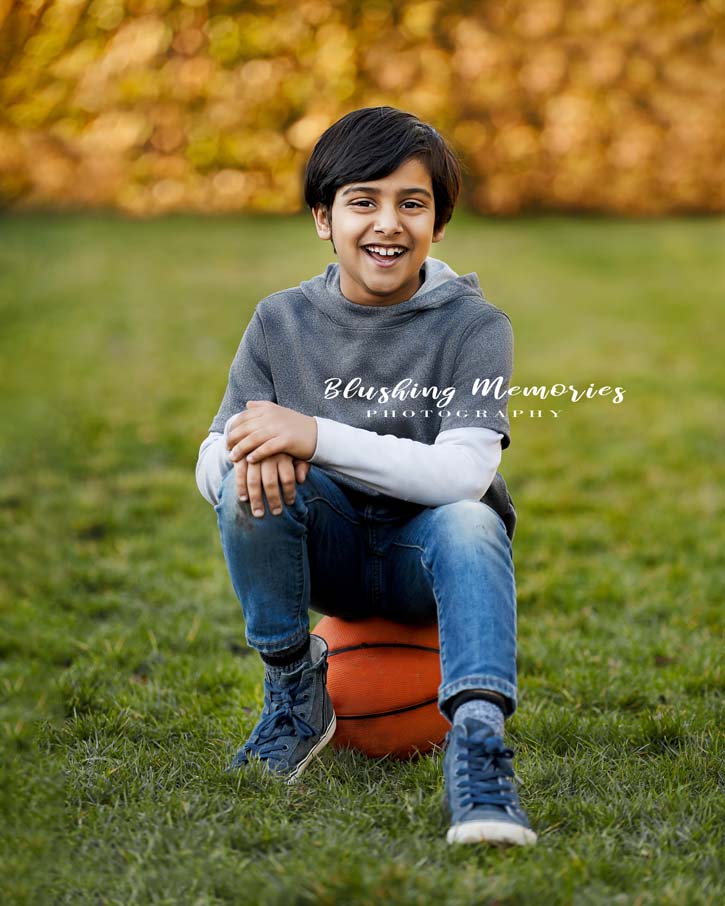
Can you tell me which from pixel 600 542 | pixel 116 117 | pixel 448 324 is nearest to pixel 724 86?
pixel 116 117

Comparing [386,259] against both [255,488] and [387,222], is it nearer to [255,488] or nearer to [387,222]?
[387,222]

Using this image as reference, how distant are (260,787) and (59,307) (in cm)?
718

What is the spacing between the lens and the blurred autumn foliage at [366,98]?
10.2 meters

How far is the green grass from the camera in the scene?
2047mm

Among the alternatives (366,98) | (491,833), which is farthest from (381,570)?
(366,98)

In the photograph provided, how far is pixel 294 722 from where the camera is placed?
98.7 inches

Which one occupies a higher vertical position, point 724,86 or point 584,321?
point 724,86

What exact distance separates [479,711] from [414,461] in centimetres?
56

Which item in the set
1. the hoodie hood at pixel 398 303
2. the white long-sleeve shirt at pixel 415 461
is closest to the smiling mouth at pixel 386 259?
the hoodie hood at pixel 398 303

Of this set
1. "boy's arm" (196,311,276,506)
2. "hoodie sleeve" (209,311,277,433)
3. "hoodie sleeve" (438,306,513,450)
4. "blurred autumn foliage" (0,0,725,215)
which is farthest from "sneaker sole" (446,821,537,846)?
"blurred autumn foliage" (0,0,725,215)

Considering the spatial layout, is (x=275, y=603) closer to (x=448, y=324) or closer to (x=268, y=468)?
(x=268, y=468)

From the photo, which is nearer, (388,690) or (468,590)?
(468,590)

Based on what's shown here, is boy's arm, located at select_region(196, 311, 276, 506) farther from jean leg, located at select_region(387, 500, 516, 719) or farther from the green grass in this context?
the green grass

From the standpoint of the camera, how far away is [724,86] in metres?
13.7
